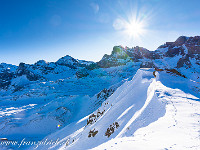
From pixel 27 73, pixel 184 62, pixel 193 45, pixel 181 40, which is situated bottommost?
pixel 184 62

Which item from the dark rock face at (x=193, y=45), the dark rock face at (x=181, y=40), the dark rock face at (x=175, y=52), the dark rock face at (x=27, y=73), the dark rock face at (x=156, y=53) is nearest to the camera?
the dark rock face at (x=193, y=45)

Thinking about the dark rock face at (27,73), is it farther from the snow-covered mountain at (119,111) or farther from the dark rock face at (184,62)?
the dark rock face at (184,62)

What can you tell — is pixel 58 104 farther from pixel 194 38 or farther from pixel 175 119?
pixel 194 38

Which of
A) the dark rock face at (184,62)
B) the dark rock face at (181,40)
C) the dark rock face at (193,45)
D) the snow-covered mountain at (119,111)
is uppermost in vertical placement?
the dark rock face at (181,40)

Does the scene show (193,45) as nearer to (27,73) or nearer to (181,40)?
(181,40)

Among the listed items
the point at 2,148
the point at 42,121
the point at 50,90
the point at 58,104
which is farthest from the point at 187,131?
the point at 50,90

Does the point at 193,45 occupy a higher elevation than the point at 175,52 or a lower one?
higher

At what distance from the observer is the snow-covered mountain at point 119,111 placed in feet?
20.5

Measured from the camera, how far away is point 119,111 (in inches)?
592

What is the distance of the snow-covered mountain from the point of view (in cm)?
624

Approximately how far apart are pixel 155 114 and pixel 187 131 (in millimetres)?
3185

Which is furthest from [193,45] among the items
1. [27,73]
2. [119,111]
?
[27,73]

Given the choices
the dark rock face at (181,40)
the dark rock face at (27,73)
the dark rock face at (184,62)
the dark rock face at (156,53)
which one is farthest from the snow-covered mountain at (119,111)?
the dark rock face at (181,40)

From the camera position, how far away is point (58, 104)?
5316cm
